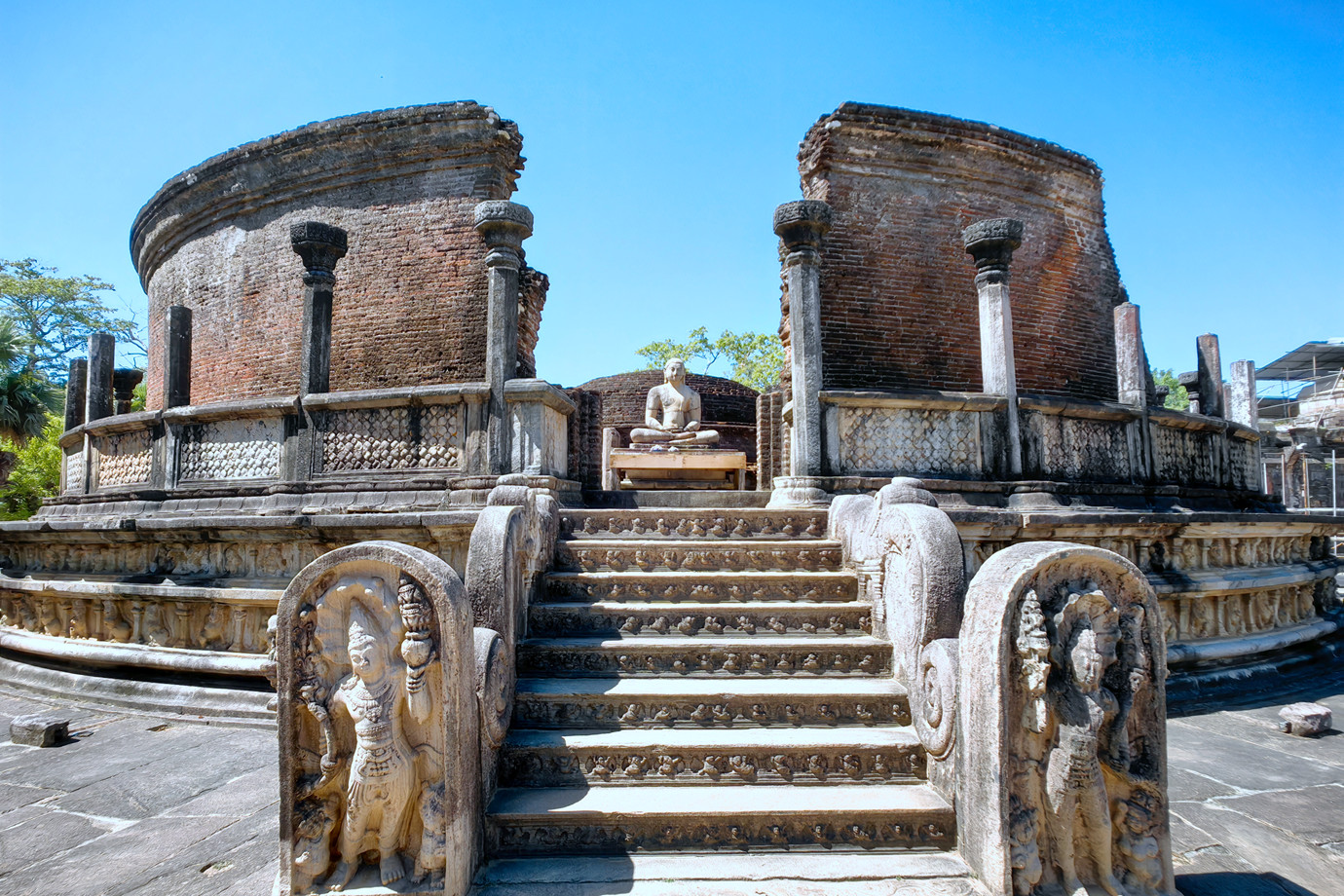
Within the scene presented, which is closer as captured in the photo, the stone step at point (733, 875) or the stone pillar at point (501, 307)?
the stone step at point (733, 875)

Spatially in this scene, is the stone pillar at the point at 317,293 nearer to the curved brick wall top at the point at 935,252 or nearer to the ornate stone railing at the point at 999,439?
the ornate stone railing at the point at 999,439

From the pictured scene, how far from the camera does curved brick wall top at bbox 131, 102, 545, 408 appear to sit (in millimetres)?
11047

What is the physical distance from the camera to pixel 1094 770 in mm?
2494

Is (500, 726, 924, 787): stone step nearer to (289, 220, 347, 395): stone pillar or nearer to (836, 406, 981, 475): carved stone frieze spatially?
(836, 406, 981, 475): carved stone frieze

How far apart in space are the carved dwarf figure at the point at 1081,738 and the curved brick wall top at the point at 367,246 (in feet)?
31.3

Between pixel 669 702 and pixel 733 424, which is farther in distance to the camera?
pixel 733 424

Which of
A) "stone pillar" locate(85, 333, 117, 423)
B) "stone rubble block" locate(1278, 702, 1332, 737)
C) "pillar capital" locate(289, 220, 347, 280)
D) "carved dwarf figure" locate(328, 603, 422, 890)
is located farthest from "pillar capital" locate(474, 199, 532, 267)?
"stone pillar" locate(85, 333, 117, 423)

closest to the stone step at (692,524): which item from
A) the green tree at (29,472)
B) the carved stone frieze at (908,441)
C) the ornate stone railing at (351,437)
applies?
the ornate stone railing at (351,437)

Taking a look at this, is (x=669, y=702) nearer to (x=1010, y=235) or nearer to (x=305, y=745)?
(x=305, y=745)

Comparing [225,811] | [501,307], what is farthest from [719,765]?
[501,307]

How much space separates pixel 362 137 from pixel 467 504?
28.4ft

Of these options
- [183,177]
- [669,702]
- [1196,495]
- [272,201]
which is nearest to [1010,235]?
[1196,495]

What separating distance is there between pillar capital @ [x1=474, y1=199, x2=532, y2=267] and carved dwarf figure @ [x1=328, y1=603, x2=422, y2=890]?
14.5 feet

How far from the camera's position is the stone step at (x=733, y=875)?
2623 mm
